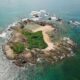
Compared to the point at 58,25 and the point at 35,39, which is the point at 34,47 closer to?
the point at 35,39

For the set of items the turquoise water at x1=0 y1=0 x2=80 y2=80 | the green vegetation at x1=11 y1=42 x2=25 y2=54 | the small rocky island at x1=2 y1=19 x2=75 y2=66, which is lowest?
the turquoise water at x1=0 y1=0 x2=80 y2=80

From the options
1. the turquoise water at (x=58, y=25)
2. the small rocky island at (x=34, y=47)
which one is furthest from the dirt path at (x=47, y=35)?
the turquoise water at (x=58, y=25)

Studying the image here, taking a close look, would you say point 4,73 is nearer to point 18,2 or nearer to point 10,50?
point 10,50

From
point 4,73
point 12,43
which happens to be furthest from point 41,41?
point 4,73

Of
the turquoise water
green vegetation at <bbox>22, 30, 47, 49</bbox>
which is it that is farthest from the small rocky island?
the turquoise water

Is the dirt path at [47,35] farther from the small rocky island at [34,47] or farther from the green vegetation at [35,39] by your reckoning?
the green vegetation at [35,39]

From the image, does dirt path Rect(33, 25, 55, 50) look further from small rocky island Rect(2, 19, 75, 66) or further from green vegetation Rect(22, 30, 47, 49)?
green vegetation Rect(22, 30, 47, 49)

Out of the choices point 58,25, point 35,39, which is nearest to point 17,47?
point 35,39
